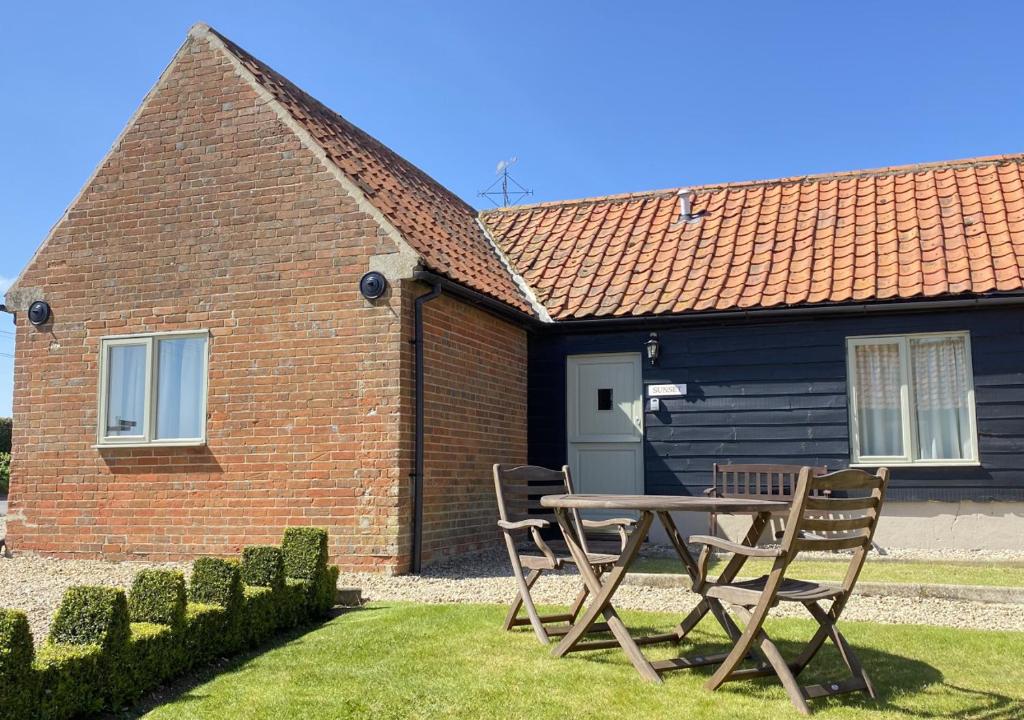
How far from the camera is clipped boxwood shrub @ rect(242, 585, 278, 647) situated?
6066 millimetres

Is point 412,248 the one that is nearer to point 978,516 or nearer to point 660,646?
point 660,646

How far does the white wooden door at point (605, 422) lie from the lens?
11.9m

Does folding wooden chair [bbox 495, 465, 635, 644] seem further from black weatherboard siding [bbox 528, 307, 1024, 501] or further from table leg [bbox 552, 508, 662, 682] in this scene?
black weatherboard siding [bbox 528, 307, 1024, 501]

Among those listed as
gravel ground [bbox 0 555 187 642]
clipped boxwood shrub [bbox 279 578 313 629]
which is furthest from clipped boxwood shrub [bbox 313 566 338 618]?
gravel ground [bbox 0 555 187 642]

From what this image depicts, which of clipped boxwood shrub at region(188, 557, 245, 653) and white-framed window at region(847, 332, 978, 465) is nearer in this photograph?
clipped boxwood shrub at region(188, 557, 245, 653)

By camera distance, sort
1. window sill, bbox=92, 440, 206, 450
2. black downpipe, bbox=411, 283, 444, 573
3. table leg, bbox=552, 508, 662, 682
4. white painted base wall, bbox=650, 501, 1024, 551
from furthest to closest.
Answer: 1. white painted base wall, bbox=650, 501, 1024, 551
2. window sill, bbox=92, 440, 206, 450
3. black downpipe, bbox=411, 283, 444, 573
4. table leg, bbox=552, 508, 662, 682

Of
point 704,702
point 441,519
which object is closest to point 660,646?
point 704,702

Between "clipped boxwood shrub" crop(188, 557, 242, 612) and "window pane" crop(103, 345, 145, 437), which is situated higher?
"window pane" crop(103, 345, 145, 437)

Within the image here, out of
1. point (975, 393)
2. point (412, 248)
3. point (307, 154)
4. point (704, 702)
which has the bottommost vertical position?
point (704, 702)

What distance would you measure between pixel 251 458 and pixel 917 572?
22.1 feet

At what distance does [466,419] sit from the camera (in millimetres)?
10414

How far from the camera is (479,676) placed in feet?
16.8

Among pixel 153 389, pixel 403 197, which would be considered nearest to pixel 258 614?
pixel 153 389

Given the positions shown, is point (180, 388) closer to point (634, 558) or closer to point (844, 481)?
point (634, 558)
